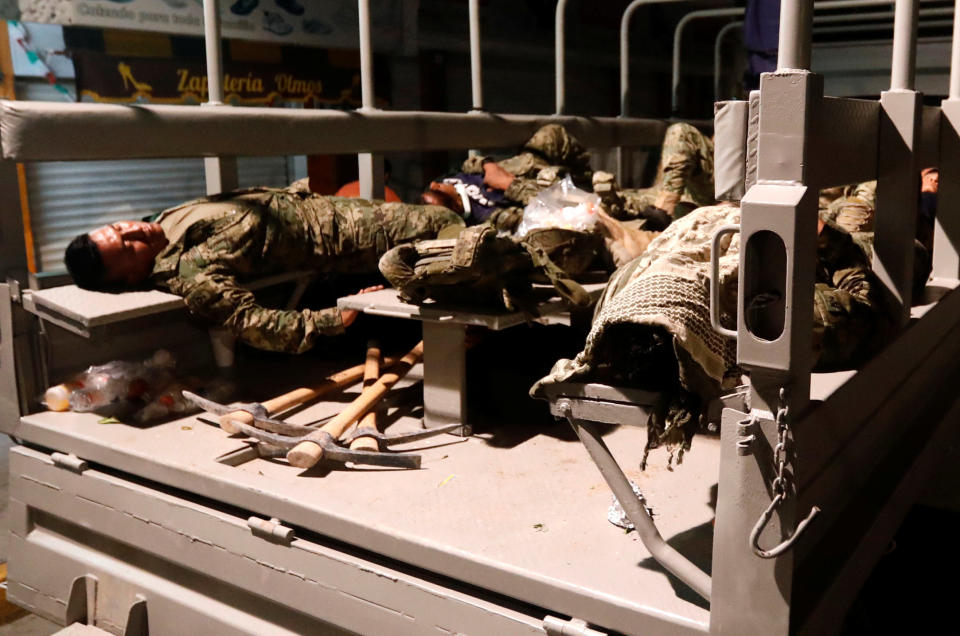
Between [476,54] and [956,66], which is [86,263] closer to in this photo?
[476,54]

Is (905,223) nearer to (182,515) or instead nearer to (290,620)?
(290,620)

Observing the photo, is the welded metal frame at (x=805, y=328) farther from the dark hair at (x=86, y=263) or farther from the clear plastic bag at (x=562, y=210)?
the clear plastic bag at (x=562, y=210)

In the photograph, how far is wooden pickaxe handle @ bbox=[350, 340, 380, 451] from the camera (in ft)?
8.04

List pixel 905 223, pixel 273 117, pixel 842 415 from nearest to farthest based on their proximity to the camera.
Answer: pixel 842 415 < pixel 905 223 < pixel 273 117

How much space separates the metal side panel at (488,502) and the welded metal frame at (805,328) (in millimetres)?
197

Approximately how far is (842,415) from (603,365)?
1.49ft

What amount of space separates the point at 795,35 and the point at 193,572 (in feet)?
6.09

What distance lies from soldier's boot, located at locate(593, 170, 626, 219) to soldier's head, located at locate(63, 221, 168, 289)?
1.83 m

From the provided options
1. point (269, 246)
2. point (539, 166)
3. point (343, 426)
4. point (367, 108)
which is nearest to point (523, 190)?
point (539, 166)

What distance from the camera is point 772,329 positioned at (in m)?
1.44

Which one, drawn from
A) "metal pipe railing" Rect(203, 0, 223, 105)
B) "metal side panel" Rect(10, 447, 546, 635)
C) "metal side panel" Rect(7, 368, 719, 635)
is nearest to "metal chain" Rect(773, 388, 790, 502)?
"metal side panel" Rect(7, 368, 719, 635)

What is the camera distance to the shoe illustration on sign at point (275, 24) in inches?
243

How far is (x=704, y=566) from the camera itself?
1809 mm

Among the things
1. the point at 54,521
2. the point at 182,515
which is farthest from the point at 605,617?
the point at 54,521
